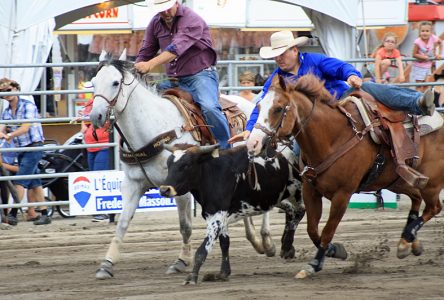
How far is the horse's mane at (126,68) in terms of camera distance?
9.01 meters

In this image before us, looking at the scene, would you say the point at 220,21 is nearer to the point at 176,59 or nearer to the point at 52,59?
the point at 52,59

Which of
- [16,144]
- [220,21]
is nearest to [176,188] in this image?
[16,144]

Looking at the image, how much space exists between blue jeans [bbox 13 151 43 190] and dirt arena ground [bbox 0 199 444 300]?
1.96ft

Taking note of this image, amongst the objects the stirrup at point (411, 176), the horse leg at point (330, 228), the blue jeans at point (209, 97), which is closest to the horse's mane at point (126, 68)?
the blue jeans at point (209, 97)

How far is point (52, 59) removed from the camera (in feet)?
59.3

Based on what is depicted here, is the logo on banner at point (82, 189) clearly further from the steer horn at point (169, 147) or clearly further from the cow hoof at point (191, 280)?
the cow hoof at point (191, 280)

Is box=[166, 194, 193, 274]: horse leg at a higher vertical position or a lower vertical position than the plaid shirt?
lower

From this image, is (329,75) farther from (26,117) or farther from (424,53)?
(424,53)

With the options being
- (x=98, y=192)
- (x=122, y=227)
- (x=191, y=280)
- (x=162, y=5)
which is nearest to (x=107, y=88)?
(x=162, y=5)

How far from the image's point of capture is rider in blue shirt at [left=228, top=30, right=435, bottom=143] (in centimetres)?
877

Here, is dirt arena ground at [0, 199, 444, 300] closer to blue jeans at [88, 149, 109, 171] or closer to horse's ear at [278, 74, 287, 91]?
blue jeans at [88, 149, 109, 171]

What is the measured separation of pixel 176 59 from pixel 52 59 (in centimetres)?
879

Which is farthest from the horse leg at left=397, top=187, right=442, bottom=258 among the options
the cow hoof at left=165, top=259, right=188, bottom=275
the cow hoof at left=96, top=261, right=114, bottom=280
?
the cow hoof at left=96, top=261, right=114, bottom=280

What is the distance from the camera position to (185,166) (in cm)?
833
